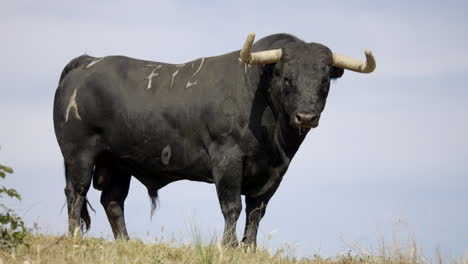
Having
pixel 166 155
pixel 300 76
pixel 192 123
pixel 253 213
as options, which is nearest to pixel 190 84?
pixel 192 123

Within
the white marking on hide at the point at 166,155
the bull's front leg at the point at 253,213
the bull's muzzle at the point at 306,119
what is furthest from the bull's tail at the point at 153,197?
the bull's muzzle at the point at 306,119

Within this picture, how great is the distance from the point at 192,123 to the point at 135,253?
237 centimetres

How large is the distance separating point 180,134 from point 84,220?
7.40ft

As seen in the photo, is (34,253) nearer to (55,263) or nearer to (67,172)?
(55,263)

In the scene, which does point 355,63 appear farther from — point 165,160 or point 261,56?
point 165,160

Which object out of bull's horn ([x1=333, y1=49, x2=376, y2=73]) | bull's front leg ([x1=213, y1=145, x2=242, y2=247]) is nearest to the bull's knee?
bull's front leg ([x1=213, y1=145, x2=242, y2=247])

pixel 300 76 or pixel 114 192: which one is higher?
pixel 300 76

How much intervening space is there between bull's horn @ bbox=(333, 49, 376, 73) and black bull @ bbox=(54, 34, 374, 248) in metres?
0.10

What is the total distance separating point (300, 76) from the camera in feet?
24.9

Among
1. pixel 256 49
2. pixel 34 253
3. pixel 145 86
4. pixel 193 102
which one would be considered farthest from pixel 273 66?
pixel 34 253

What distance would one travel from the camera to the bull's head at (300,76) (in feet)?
24.3

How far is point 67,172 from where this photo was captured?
32.0 feet

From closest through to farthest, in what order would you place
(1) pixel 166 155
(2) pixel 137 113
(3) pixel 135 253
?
(3) pixel 135 253 < (1) pixel 166 155 < (2) pixel 137 113

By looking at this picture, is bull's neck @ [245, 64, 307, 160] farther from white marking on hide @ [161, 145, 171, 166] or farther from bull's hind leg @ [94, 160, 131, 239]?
bull's hind leg @ [94, 160, 131, 239]
